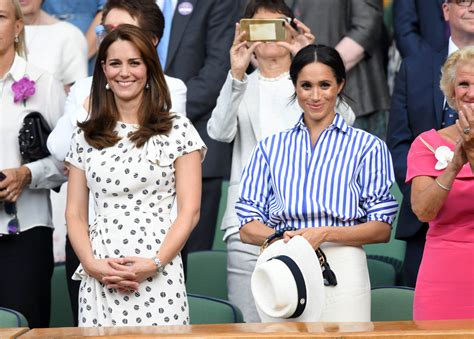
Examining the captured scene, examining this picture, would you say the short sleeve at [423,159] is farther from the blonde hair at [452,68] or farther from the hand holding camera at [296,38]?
the hand holding camera at [296,38]

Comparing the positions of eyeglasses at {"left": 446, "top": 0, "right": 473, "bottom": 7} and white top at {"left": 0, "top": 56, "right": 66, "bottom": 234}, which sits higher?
eyeglasses at {"left": 446, "top": 0, "right": 473, "bottom": 7}

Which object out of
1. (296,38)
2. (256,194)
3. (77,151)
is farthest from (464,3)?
(77,151)

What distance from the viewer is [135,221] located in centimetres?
509

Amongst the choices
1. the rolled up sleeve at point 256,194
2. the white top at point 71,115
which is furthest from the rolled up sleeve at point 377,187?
the white top at point 71,115

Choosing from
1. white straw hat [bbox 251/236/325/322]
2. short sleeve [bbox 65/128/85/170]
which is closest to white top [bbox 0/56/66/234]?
short sleeve [bbox 65/128/85/170]

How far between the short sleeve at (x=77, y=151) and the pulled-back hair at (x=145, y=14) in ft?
2.88

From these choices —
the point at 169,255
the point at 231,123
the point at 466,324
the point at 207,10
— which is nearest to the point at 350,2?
the point at 207,10

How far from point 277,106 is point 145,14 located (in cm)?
79

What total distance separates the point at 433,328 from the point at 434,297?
1.03m

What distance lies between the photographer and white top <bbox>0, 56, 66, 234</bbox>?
599cm

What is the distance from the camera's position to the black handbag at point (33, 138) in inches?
235

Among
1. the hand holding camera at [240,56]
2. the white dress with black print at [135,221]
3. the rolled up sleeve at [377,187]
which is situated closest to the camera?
the white dress with black print at [135,221]

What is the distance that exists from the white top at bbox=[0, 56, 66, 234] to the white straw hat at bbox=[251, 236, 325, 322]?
5.09 feet

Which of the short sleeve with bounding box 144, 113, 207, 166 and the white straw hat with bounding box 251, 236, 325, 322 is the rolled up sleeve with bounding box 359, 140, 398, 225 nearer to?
the white straw hat with bounding box 251, 236, 325, 322
